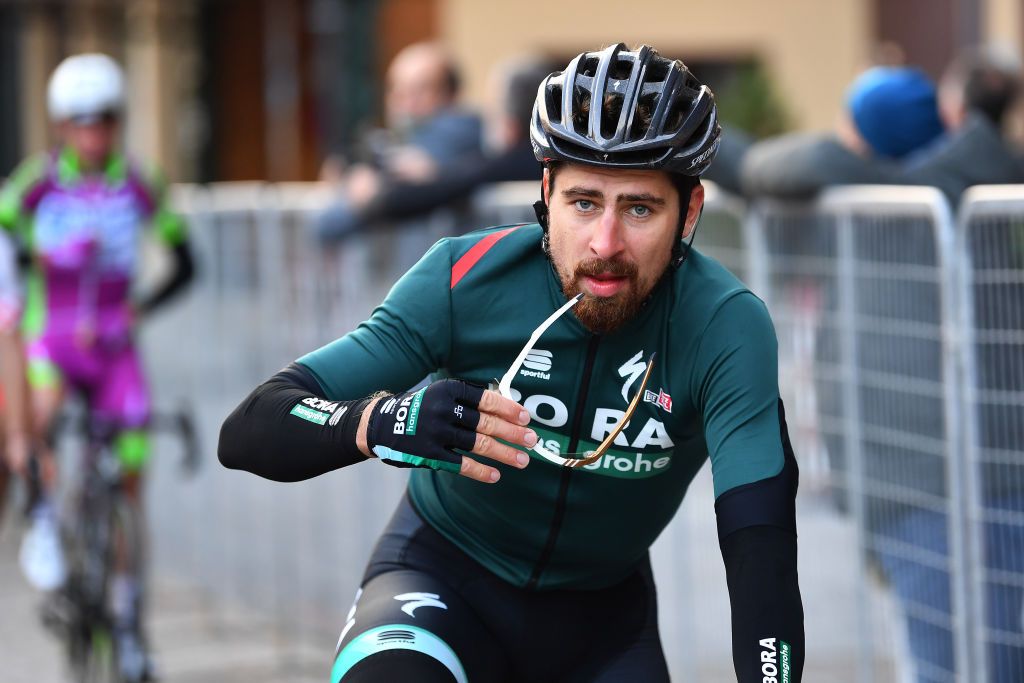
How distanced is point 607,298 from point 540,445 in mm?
327

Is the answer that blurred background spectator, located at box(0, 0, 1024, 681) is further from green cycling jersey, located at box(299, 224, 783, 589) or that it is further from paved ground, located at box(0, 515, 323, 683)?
green cycling jersey, located at box(299, 224, 783, 589)

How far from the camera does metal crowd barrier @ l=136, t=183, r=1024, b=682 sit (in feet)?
15.7

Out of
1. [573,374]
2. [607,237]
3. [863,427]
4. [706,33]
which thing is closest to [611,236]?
[607,237]

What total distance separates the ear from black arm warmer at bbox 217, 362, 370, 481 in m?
0.78

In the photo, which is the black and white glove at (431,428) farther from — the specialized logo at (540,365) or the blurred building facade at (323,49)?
the blurred building facade at (323,49)

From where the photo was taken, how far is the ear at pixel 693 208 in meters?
→ 3.44

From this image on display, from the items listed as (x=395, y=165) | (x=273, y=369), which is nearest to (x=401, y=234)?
(x=395, y=165)

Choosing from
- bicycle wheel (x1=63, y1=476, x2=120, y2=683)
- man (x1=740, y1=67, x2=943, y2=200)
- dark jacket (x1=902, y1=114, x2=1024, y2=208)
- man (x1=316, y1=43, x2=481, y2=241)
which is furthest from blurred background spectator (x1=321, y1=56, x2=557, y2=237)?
dark jacket (x1=902, y1=114, x2=1024, y2=208)

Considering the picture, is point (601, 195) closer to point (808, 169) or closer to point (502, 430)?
point (502, 430)

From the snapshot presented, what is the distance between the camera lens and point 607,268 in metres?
3.25

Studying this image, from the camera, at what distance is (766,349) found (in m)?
3.29

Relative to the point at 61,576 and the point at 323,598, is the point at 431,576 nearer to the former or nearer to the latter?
the point at 61,576

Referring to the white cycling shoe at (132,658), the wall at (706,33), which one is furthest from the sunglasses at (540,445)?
the wall at (706,33)

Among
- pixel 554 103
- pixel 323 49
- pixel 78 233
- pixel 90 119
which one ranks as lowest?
pixel 78 233
